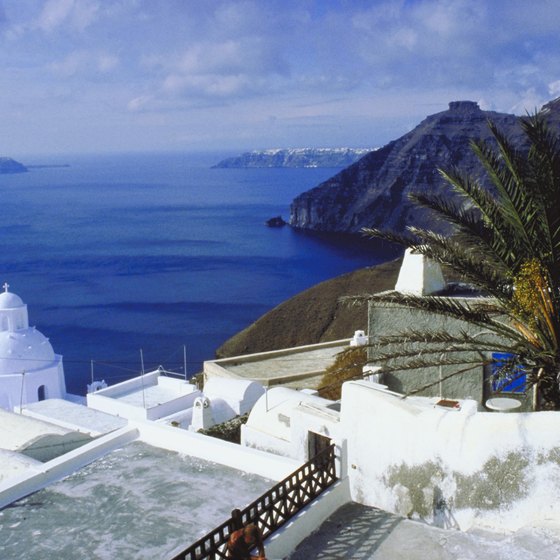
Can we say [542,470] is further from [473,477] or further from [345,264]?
[345,264]

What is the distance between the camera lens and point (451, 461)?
856 cm

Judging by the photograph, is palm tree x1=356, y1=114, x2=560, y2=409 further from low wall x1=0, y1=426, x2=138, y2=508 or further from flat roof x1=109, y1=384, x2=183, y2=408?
flat roof x1=109, y1=384, x2=183, y2=408

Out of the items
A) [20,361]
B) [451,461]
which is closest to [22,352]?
[20,361]

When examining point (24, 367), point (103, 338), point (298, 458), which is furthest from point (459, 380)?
point (103, 338)

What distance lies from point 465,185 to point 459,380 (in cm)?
544

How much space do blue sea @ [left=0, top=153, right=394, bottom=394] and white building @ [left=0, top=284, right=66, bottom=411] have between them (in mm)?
18239

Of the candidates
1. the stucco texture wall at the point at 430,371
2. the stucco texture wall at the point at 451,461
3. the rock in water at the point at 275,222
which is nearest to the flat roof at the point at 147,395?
the stucco texture wall at the point at 430,371

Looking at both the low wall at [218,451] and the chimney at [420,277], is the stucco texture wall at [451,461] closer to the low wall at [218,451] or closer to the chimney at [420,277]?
the low wall at [218,451]

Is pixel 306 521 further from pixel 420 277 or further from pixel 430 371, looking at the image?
pixel 420 277

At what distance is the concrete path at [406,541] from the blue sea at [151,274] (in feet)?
135

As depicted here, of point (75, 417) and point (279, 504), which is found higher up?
point (279, 504)

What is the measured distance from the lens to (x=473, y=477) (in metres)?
8.42

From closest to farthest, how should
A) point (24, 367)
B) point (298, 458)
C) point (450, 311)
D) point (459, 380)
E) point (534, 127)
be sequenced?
point (534, 127)
point (450, 311)
point (298, 458)
point (459, 380)
point (24, 367)

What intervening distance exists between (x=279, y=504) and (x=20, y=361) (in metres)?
23.2
